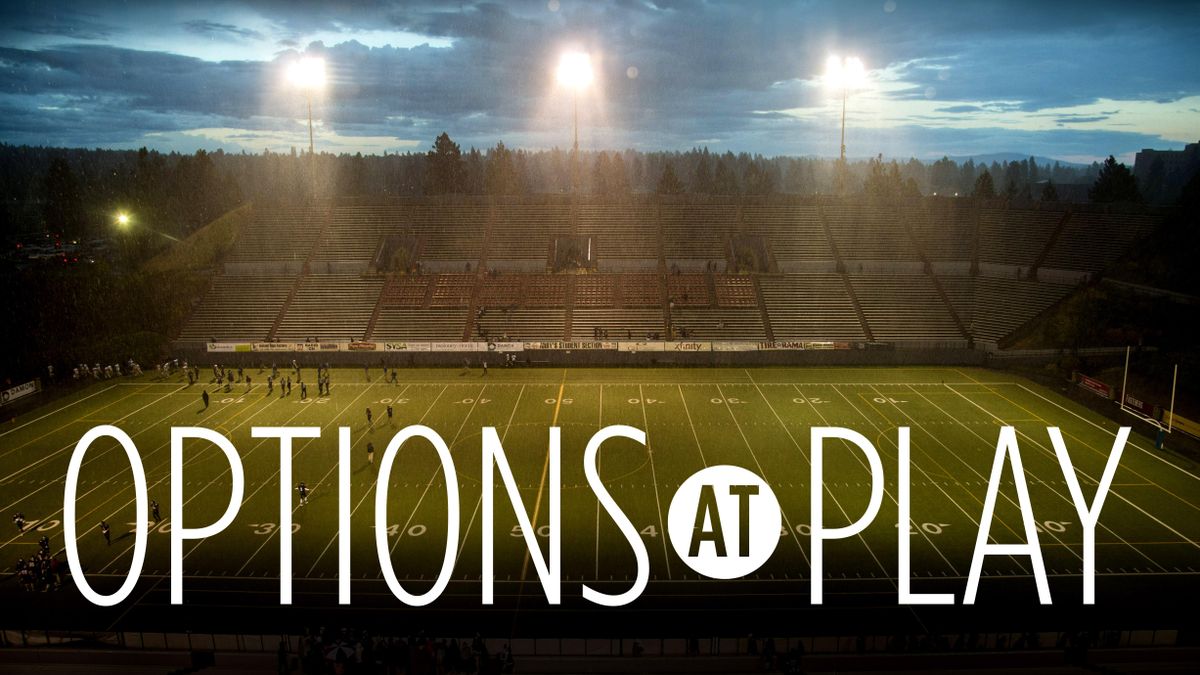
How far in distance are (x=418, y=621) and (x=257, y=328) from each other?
3692cm

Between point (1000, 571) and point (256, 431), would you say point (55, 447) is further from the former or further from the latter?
point (1000, 571)

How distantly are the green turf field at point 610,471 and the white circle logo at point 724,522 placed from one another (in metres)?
0.46

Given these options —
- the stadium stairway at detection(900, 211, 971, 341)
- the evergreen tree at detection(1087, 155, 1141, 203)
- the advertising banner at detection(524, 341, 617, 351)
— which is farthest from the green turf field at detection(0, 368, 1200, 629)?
the evergreen tree at detection(1087, 155, 1141, 203)

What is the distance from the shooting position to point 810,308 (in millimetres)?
49625

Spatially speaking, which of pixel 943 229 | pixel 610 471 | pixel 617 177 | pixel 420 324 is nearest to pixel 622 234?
pixel 420 324

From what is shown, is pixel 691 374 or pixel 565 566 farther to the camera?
pixel 691 374

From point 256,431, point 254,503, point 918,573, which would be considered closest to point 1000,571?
point 918,573

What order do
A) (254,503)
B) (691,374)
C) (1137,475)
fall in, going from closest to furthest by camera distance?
(254,503)
(1137,475)
(691,374)

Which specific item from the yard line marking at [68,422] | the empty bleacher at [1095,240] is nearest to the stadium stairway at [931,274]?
the empty bleacher at [1095,240]

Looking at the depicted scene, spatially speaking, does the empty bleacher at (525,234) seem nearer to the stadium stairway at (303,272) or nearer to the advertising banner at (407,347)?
the stadium stairway at (303,272)

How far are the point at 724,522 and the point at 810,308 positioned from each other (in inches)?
1222

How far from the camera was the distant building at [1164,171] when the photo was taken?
447ft

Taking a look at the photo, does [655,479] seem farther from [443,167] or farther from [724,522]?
[443,167]

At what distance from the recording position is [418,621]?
16938mm
